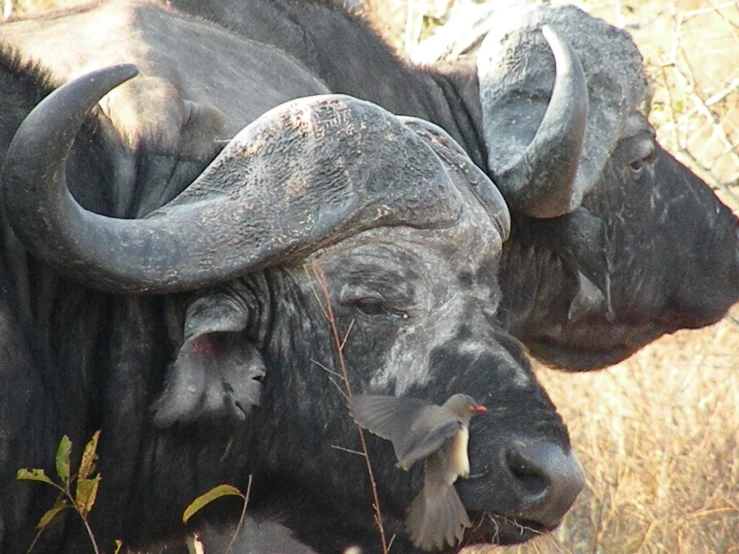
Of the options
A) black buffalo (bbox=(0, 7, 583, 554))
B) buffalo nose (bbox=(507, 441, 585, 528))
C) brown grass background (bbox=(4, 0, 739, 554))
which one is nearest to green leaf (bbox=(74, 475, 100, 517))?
black buffalo (bbox=(0, 7, 583, 554))

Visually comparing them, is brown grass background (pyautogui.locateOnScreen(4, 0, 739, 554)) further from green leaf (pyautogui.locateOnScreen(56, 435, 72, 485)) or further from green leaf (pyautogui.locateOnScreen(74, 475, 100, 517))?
green leaf (pyautogui.locateOnScreen(56, 435, 72, 485))

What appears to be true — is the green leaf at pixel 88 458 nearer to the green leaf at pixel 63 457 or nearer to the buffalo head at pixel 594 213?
the green leaf at pixel 63 457

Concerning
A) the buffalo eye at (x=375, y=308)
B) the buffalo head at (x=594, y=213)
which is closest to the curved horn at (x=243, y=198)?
the buffalo eye at (x=375, y=308)

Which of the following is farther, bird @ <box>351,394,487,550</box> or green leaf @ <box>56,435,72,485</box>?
bird @ <box>351,394,487,550</box>

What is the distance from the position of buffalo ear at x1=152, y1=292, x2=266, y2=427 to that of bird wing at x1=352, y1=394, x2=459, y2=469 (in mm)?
337

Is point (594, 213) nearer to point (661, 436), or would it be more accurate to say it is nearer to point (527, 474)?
point (661, 436)

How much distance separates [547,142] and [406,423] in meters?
1.63

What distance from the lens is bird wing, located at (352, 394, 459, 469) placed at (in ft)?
12.4

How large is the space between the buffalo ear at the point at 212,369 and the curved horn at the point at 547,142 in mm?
1535

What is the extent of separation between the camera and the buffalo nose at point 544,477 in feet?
12.7

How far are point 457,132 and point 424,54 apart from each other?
31.5 inches

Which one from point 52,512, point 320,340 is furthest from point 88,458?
point 320,340

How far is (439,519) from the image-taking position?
3.93 meters

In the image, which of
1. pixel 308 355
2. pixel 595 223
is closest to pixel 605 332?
pixel 595 223
